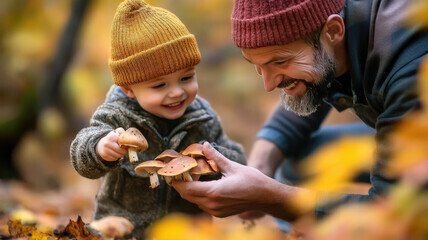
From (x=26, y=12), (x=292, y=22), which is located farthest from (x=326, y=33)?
(x=26, y=12)

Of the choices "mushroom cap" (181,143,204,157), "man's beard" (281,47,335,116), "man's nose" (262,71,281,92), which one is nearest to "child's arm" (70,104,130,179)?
"mushroom cap" (181,143,204,157)

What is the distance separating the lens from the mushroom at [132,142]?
2.85 m

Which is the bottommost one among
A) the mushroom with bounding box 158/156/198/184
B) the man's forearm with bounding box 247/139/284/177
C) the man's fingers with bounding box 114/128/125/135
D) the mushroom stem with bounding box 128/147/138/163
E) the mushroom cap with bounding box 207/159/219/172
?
the man's forearm with bounding box 247/139/284/177

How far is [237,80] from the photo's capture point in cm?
1369

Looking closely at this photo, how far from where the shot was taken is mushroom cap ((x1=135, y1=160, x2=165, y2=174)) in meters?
2.85

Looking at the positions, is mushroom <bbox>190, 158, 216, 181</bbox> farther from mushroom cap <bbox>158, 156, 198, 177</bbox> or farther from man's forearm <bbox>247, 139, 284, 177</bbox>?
man's forearm <bbox>247, 139, 284, 177</bbox>

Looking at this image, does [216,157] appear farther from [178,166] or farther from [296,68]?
[296,68]

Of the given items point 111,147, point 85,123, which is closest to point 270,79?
point 111,147

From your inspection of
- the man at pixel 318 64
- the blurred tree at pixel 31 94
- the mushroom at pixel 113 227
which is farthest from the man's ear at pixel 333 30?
the blurred tree at pixel 31 94

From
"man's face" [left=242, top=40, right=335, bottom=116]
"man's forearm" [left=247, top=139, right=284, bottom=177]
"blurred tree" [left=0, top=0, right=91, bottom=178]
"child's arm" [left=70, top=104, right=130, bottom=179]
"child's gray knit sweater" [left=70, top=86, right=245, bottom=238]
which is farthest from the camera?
"blurred tree" [left=0, top=0, right=91, bottom=178]

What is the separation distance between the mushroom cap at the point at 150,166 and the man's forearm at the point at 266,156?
4.06 ft

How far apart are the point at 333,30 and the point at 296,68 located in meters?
0.27

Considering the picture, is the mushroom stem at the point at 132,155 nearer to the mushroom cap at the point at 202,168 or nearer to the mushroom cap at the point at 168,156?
the mushroom cap at the point at 168,156

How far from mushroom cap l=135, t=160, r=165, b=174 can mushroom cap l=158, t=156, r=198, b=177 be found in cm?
5
